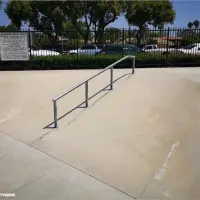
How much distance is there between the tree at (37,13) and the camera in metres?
29.9

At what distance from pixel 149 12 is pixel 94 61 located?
23472 millimetres

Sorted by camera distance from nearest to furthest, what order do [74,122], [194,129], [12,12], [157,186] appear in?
[157,186]
[194,129]
[74,122]
[12,12]

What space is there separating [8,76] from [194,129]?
728 cm

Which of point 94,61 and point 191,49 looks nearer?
point 94,61

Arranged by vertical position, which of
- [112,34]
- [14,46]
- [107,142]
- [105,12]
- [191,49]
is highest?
[105,12]

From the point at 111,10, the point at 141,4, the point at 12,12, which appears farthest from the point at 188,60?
the point at 12,12

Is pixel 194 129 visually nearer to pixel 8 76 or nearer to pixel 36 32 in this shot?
pixel 8 76

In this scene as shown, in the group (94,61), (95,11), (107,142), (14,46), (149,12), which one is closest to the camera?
(107,142)

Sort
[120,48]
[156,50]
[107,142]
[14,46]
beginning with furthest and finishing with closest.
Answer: [120,48] < [156,50] < [14,46] < [107,142]

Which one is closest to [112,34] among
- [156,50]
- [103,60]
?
[103,60]

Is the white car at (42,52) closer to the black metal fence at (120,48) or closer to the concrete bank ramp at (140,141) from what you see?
the black metal fence at (120,48)

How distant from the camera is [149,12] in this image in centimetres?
3316

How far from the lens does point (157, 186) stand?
154 inches

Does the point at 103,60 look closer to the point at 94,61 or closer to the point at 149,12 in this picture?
the point at 94,61
